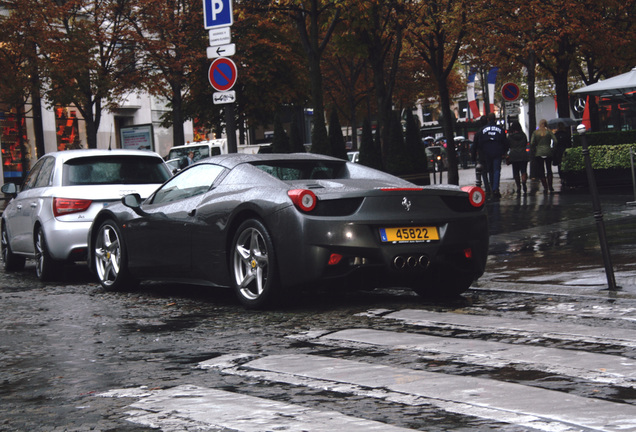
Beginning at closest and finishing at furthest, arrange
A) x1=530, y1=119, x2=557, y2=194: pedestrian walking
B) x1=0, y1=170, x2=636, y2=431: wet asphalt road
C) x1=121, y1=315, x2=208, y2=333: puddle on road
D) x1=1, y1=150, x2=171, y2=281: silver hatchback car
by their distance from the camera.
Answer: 1. x1=0, y1=170, x2=636, y2=431: wet asphalt road
2. x1=121, y1=315, x2=208, y2=333: puddle on road
3. x1=1, y1=150, x2=171, y2=281: silver hatchback car
4. x1=530, y1=119, x2=557, y2=194: pedestrian walking

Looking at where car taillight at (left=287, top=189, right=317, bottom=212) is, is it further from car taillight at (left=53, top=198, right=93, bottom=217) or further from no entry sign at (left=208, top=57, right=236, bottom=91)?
no entry sign at (left=208, top=57, right=236, bottom=91)

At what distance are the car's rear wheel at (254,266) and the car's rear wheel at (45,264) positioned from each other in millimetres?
4014

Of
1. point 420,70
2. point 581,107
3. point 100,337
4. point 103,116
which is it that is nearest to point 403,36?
point 581,107

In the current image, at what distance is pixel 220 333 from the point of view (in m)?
6.55

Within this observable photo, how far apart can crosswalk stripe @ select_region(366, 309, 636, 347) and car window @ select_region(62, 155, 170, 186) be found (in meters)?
5.14

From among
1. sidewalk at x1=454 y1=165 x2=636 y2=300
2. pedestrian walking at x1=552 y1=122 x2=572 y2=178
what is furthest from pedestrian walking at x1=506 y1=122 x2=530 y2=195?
pedestrian walking at x1=552 y1=122 x2=572 y2=178

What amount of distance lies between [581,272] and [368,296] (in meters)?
2.17

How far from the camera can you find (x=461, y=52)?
33688mm

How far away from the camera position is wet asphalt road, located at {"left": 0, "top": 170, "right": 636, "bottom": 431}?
4.37m

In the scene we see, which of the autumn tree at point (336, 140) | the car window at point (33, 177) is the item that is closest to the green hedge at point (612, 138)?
the autumn tree at point (336, 140)

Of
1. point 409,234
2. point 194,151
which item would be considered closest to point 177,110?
point 194,151

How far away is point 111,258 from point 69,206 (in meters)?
1.50

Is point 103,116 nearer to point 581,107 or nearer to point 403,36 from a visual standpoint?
point 581,107

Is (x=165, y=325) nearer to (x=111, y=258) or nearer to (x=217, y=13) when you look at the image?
(x=111, y=258)
